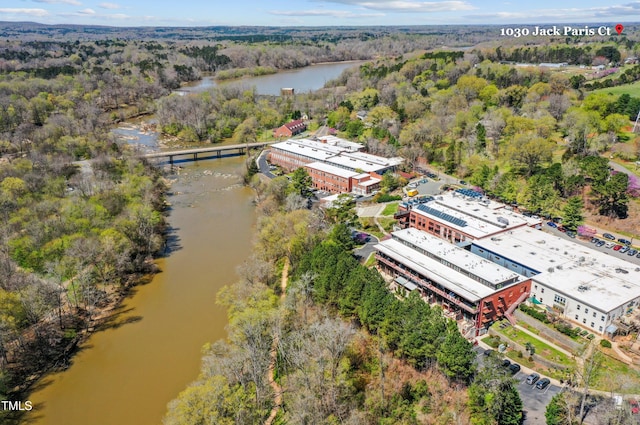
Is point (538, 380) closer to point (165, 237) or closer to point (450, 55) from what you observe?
point (165, 237)

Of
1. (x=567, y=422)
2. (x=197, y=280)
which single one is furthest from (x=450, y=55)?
(x=567, y=422)

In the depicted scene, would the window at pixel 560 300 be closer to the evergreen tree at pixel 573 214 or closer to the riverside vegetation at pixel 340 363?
the riverside vegetation at pixel 340 363

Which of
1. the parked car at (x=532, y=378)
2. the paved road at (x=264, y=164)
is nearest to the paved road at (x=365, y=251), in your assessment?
the parked car at (x=532, y=378)

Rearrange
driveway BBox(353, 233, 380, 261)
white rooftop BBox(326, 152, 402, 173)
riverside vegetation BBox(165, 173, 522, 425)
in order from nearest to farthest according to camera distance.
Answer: riverside vegetation BBox(165, 173, 522, 425) < driveway BBox(353, 233, 380, 261) < white rooftop BBox(326, 152, 402, 173)

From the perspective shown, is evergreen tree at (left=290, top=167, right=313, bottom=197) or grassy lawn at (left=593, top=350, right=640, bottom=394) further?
evergreen tree at (left=290, top=167, right=313, bottom=197)

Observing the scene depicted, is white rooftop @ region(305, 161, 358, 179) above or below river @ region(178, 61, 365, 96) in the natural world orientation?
below

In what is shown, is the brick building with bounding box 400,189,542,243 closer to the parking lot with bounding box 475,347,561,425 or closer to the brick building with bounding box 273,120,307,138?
the parking lot with bounding box 475,347,561,425

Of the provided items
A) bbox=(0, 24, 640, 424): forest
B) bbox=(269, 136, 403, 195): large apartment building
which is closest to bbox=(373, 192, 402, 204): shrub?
bbox=(269, 136, 403, 195): large apartment building

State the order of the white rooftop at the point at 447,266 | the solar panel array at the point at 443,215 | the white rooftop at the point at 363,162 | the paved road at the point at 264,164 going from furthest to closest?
the paved road at the point at 264,164 < the white rooftop at the point at 363,162 < the solar panel array at the point at 443,215 < the white rooftop at the point at 447,266

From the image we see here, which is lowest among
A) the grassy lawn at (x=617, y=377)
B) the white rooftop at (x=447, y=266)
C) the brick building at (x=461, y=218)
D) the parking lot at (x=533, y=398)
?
the parking lot at (x=533, y=398)
